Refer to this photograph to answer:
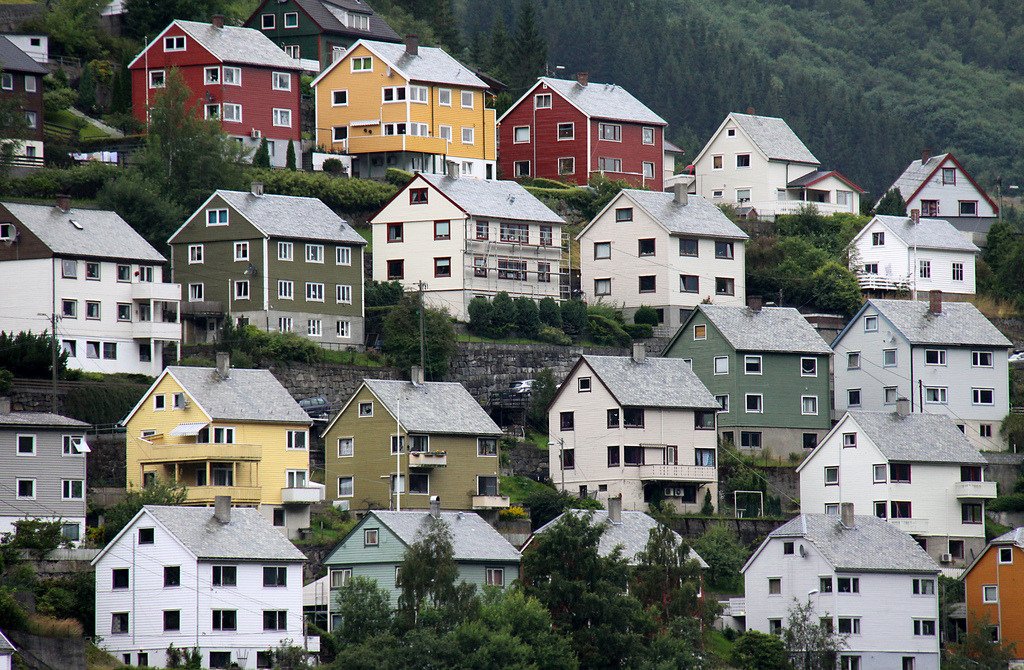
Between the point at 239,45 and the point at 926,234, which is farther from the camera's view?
the point at 239,45

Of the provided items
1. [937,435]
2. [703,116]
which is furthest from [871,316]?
[703,116]

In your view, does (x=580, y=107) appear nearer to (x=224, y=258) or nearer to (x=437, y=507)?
(x=224, y=258)

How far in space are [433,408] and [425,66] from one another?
3836 centimetres

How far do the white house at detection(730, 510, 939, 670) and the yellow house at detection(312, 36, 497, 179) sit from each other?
42969 millimetres

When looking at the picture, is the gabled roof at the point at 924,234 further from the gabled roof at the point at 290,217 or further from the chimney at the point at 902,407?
the gabled roof at the point at 290,217

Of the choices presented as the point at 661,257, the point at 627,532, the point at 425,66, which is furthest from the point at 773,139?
the point at 627,532

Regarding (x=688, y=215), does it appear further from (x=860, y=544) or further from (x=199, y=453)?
(x=199, y=453)

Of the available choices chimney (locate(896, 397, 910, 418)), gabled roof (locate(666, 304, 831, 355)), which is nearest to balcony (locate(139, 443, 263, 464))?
gabled roof (locate(666, 304, 831, 355))

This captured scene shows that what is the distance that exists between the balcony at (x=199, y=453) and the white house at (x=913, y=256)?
44.6m

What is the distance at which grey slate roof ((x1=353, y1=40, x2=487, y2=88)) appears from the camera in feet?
385

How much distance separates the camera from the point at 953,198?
133 m

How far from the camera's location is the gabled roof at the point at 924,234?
114m

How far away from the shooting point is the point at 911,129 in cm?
19262

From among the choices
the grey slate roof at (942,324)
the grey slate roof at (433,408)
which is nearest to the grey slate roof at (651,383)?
the grey slate roof at (433,408)
